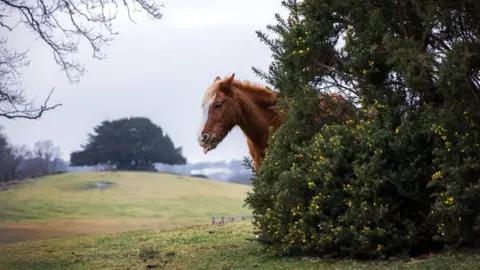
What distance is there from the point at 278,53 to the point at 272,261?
3.22 m

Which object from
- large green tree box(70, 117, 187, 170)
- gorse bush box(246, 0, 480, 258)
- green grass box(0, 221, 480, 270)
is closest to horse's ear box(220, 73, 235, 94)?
gorse bush box(246, 0, 480, 258)

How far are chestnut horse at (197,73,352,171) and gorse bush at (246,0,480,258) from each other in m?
1.18

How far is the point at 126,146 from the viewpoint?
2150 cm

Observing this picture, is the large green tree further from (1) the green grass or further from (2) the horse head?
(2) the horse head

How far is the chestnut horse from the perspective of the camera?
8328 millimetres

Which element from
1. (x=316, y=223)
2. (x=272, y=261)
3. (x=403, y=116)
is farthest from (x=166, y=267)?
(x=403, y=116)

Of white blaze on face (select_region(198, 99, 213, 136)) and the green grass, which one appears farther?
white blaze on face (select_region(198, 99, 213, 136))

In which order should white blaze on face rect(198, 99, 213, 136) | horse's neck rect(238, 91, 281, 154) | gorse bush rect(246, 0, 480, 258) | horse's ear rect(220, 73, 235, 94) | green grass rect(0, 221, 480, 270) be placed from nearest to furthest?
gorse bush rect(246, 0, 480, 258) < green grass rect(0, 221, 480, 270) < white blaze on face rect(198, 99, 213, 136) < horse's ear rect(220, 73, 235, 94) < horse's neck rect(238, 91, 281, 154)

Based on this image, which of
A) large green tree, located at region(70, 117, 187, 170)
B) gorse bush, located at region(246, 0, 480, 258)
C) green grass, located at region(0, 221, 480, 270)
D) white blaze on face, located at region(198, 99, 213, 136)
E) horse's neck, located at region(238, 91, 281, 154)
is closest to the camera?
gorse bush, located at region(246, 0, 480, 258)

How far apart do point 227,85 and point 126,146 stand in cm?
1371

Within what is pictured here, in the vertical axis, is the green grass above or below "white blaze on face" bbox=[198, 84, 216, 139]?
below

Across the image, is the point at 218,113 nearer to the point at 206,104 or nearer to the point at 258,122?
the point at 206,104

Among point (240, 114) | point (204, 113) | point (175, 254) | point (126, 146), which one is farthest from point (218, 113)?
point (126, 146)

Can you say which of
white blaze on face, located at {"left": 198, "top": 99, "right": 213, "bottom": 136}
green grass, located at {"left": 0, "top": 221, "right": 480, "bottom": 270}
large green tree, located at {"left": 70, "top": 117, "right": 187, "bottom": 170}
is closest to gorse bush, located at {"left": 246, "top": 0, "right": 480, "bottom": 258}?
green grass, located at {"left": 0, "top": 221, "right": 480, "bottom": 270}
